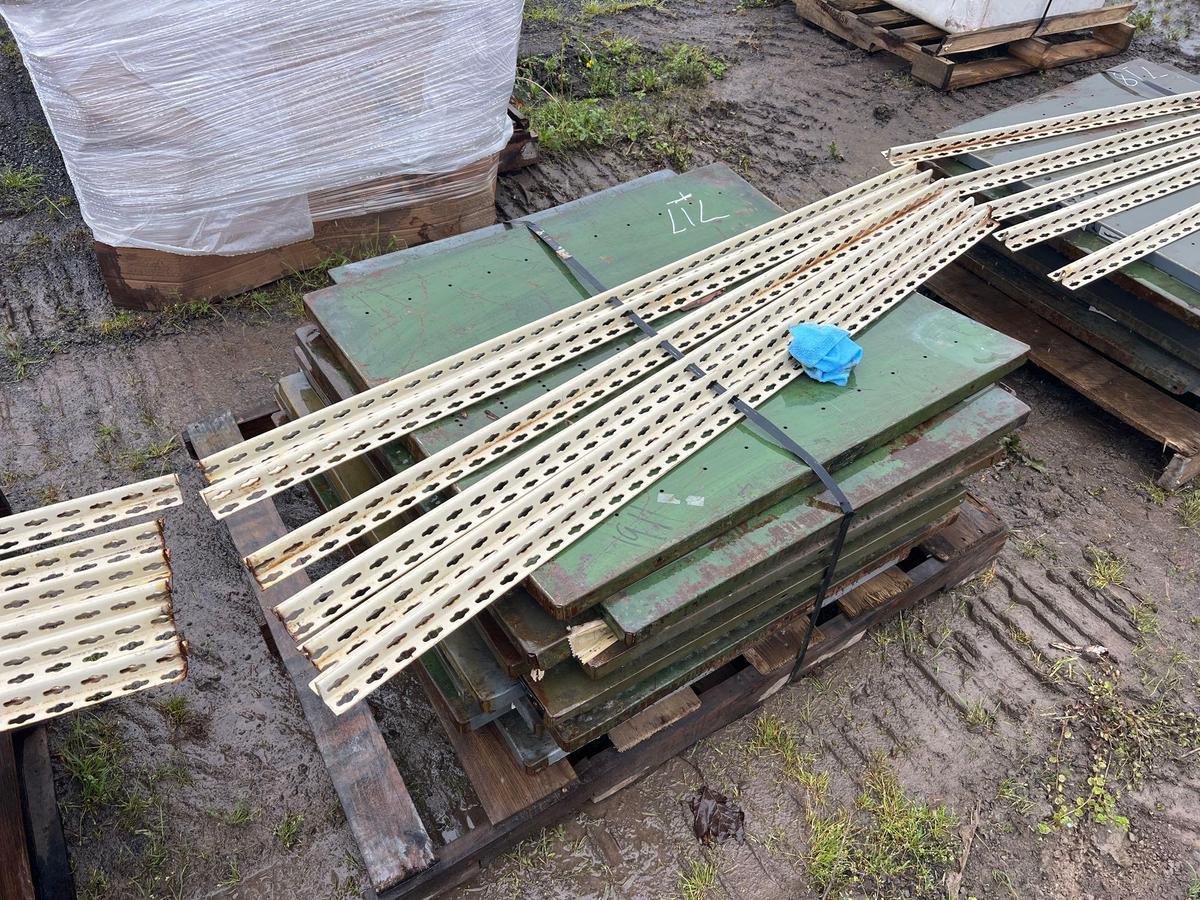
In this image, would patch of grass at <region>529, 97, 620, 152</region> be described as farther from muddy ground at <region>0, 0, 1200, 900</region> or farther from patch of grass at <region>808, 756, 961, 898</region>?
patch of grass at <region>808, 756, 961, 898</region>

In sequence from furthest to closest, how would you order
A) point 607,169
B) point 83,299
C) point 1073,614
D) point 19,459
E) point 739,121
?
point 739,121 → point 607,169 → point 83,299 → point 19,459 → point 1073,614

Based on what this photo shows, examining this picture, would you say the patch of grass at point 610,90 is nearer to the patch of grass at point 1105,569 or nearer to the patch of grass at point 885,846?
the patch of grass at point 1105,569

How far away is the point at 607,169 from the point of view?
17.0 ft

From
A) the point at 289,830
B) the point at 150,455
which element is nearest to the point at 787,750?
the point at 289,830

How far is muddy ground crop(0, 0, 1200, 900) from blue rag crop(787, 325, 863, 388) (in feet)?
3.78

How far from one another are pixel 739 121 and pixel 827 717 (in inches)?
170

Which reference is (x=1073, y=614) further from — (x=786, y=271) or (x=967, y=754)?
(x=786, y=271)

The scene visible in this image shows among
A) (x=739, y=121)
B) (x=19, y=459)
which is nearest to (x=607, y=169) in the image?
(x=739, y=121)

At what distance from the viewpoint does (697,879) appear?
7.84 feet

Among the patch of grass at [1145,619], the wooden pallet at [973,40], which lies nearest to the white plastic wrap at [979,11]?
the wooden pallet at [973,40]

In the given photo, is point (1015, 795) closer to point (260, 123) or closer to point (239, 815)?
point (239, 815)

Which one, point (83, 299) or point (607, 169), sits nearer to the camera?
point (83, 299)

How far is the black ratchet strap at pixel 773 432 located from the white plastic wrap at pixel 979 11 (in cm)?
459

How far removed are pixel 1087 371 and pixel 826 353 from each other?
2.08 metres
